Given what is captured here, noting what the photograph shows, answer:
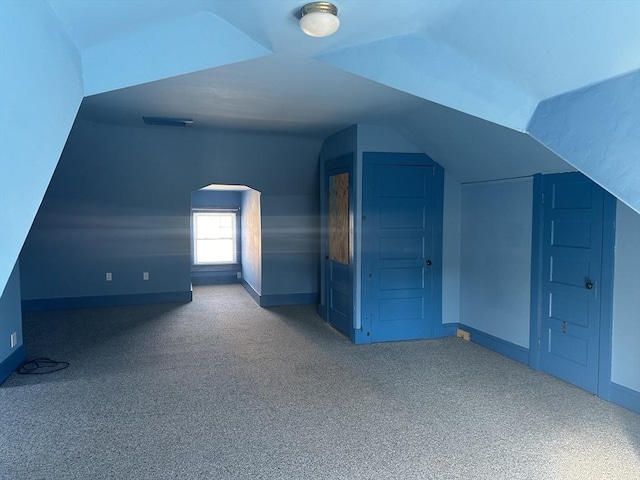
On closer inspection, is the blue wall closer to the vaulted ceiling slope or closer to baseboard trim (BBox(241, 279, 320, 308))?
the vaulted ceiling slope

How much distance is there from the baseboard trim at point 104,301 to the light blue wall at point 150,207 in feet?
0.23

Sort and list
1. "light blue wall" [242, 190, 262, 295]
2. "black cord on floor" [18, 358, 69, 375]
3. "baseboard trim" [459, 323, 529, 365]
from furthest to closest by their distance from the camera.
Answer: "light blue wall" [242, 190, 262, 295]
"baseboard trim" [459, 323, 529, 365]
"black cord on floor" [18, 358, 69, 375]

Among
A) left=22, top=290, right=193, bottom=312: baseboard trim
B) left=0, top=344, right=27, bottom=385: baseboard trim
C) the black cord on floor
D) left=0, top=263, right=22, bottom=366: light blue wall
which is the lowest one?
the black cord on floor

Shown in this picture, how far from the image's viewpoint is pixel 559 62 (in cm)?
177

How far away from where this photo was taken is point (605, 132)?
5.52ft

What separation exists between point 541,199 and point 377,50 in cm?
249

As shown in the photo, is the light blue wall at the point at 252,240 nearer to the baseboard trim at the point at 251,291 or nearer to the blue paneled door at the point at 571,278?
the baseboard trim at the point at 251,291

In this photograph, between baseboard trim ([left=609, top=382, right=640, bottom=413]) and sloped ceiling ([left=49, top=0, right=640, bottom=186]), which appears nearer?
sloped ceiling ([left=49, top=0, right=640, bottom=186])

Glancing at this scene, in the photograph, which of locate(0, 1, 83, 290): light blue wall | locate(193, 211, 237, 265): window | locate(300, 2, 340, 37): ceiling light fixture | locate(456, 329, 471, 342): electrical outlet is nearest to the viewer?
locate(0, 1, 83, 290): light blue wall

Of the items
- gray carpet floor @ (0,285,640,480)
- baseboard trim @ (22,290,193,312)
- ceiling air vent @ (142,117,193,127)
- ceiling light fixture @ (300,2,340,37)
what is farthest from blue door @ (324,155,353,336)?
ceiling light fixture @ (300,2,340,37)

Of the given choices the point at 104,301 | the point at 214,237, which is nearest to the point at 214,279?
the point at 214,237

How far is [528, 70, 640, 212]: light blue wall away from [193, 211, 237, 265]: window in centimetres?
758

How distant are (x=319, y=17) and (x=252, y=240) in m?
5.86

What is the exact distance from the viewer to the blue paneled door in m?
3.56
